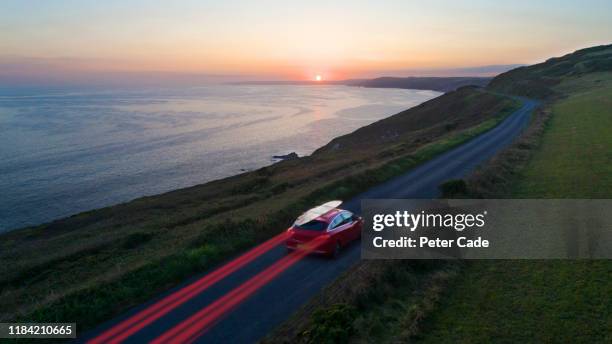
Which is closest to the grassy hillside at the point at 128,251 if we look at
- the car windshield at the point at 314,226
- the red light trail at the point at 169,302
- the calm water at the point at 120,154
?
the red light trail at the point at 169,302

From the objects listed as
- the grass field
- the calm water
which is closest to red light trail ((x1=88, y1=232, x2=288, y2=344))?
the grass field

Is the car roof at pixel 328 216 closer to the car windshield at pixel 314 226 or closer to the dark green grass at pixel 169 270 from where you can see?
the car windshield at pixel 314 226

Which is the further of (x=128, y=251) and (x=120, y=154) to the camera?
(x=120, y=154)

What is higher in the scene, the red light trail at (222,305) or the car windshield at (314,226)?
the car windshield at (314,226)

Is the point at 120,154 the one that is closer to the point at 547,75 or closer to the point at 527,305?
the point at 527,305

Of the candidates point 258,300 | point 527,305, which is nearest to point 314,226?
point 258,300

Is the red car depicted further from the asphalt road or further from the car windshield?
the asphalt road

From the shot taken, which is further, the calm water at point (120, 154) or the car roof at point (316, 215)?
the calm water at point (120, 154)

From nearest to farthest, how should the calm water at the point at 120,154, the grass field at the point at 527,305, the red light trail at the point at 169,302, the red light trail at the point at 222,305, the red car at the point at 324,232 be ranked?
the grass field at the point at 527,305 → the red light trail at the point at 222,305 → the red light trail at the point at 169,302 → the red car at the point at 324,232 → the calm water at the point at 120,154
